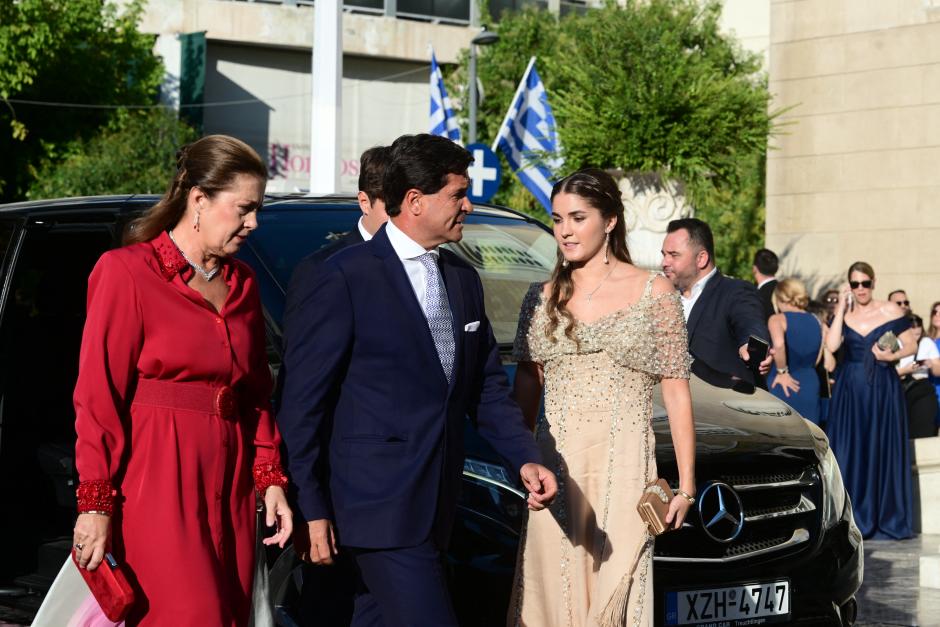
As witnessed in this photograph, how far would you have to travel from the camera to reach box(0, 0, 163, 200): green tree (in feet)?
104

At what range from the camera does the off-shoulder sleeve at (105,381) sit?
3.90 metres

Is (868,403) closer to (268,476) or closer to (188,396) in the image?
(268,476)

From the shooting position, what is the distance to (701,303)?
8227 mm

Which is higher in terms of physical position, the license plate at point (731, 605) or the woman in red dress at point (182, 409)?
the woman in red dress at point (182, 409)

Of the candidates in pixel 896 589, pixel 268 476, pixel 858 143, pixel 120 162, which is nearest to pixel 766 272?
pixel 896 589

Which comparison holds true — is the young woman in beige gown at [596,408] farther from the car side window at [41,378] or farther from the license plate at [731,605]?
the car side window at [41,378]

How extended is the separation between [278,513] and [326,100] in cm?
777

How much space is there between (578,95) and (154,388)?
816 inches

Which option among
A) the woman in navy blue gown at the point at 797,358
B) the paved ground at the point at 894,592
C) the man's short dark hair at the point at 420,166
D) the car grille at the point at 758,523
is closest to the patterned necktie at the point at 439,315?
the man's short dark hair at the point at 420,166

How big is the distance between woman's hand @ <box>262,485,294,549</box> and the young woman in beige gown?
1.01 m

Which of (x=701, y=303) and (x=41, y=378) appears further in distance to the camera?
(x=701, y=303)

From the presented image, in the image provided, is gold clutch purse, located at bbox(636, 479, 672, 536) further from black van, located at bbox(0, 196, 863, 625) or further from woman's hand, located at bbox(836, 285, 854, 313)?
woman's hand, located at bbox(836, 285, 854, 313)

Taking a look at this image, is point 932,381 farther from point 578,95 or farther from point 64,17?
point 64,17

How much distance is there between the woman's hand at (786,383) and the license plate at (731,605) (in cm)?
606
